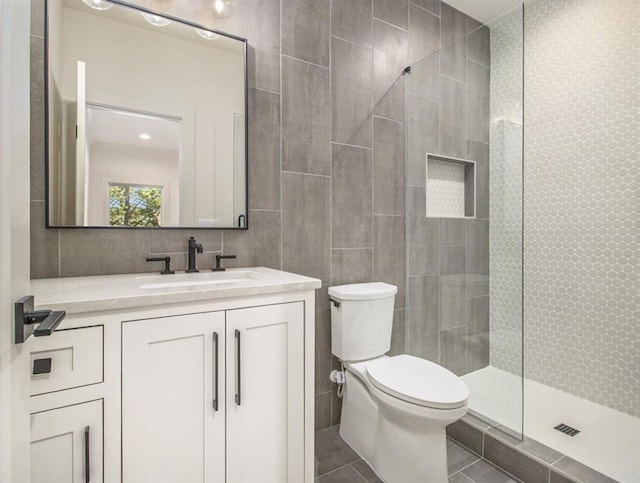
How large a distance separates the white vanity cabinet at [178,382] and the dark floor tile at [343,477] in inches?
11.2

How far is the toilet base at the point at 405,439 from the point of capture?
1.41m

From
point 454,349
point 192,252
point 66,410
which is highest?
point 192,252

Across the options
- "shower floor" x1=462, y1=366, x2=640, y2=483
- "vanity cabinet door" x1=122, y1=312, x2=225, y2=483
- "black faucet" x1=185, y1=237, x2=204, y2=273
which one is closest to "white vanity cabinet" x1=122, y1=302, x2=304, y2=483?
"vanity cabinet door" x1=122, y1=312, x2=225, y2=483

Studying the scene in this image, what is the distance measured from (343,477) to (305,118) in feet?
5.90

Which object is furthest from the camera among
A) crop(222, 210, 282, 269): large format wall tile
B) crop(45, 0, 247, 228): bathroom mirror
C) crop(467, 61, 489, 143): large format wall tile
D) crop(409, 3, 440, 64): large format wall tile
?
crop(409, 3, 440, 64): large format wall tile

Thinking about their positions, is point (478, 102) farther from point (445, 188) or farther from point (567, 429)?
point (567, 429)

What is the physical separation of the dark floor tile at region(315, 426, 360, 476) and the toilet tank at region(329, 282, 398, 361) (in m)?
0.47

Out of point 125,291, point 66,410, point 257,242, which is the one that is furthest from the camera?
point 257,242

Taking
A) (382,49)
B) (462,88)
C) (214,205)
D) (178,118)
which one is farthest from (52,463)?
(462,88)

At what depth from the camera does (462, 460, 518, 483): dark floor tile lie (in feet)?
5.20

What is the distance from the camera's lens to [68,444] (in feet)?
3.07

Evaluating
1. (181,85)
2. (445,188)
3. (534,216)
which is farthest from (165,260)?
(534,216)

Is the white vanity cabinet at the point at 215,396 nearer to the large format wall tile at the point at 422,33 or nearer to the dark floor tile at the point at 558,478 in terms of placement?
the dark floor tile at the point at 558,478

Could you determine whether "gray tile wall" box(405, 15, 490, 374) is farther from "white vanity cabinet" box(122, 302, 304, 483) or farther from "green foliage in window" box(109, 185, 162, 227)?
"green foliage in window" box(109, 185, 162, 227)
